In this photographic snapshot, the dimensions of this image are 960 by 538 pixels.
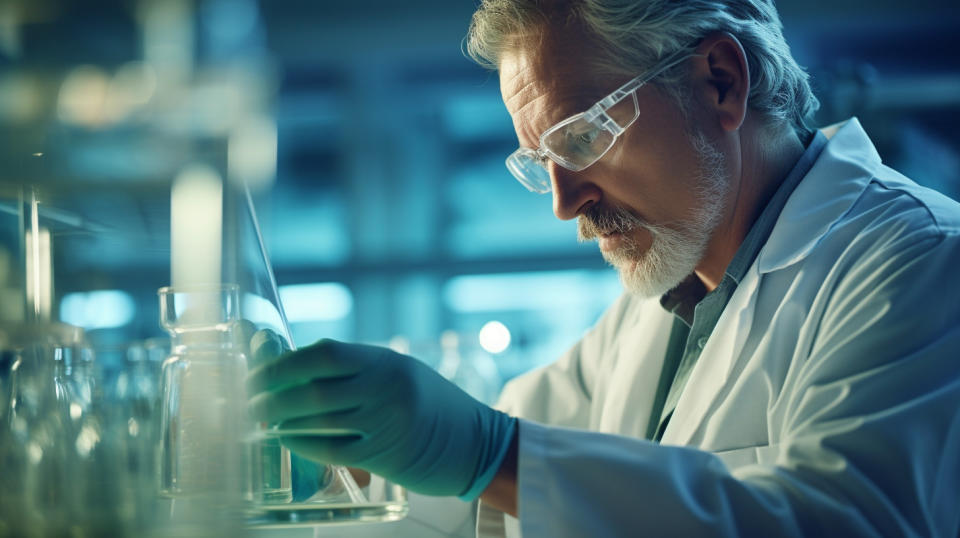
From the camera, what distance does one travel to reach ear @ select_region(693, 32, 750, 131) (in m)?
1.33

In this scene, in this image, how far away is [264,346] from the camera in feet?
2.37

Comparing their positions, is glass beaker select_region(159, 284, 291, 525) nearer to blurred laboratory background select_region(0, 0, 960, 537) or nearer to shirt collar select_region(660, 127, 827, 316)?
blurred laboratory background select_region(0, 0, 960, 537)

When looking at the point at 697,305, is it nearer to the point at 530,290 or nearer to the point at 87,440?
the point at 87,440

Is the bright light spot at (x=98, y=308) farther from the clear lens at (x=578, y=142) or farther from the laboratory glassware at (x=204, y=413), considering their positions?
Answer: the clear lens at (x=578, y=142)

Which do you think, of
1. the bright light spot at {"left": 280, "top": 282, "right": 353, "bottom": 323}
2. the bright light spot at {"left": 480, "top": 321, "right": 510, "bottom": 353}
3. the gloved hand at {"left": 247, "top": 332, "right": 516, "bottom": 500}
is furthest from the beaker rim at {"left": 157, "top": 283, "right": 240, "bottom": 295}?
the bright light spot at {"left": 280, "top": 282, "right": 353, "bottom": 323}

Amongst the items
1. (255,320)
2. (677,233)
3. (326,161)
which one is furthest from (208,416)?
(326,161)

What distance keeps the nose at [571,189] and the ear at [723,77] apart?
26 cm

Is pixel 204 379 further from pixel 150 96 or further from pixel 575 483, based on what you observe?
pixel 575 483

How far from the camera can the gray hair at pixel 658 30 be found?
50.8 inches

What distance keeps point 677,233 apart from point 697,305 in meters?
0.16

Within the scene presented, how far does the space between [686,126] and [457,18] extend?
9.63ft

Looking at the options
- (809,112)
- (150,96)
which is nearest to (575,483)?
(150,96)

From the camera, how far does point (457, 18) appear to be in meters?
4.02

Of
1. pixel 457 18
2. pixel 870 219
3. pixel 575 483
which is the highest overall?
pixel 457 18
